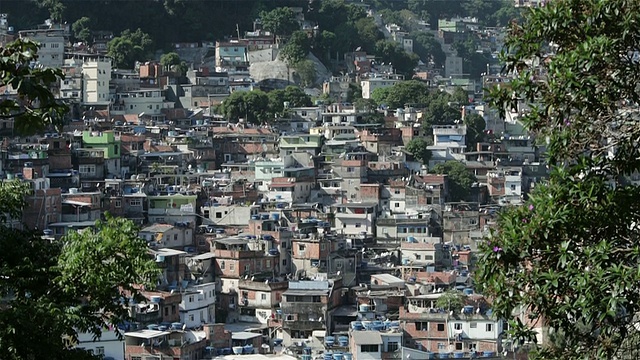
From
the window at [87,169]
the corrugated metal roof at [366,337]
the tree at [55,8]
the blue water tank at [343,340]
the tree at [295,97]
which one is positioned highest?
the tree at [55,8]

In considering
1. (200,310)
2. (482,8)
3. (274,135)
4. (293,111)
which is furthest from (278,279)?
(482,8)

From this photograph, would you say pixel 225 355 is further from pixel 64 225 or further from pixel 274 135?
pixel 274 135

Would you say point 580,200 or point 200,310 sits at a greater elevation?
point 580,200

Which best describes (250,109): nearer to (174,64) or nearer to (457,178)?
(174,64)

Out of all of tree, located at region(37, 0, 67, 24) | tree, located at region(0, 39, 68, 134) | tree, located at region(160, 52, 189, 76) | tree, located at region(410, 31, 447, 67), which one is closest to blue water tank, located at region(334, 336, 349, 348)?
tree, located at region(0, 39, 68, 134)

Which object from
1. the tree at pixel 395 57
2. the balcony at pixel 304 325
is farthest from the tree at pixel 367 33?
the balcony at pixel 304 325

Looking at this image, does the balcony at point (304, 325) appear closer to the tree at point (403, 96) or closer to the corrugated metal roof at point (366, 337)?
the corrugated metal roof at point (366, 337)
